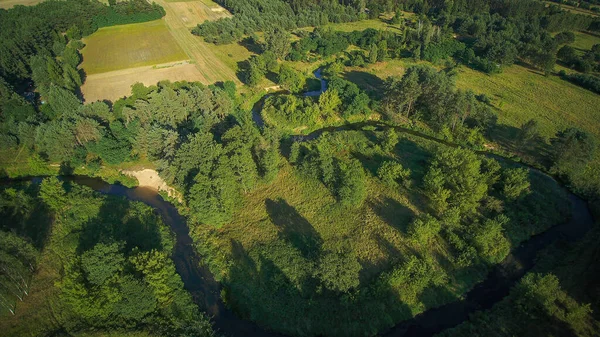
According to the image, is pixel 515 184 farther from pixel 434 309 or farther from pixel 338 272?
pixel 338 272

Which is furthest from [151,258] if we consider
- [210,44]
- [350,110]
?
[210,44]

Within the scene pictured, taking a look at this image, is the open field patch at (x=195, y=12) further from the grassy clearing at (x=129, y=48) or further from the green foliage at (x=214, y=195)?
the green foliage at (x=214, y=195)

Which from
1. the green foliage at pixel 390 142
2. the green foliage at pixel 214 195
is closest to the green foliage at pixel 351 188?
the green foliage at pixel 390 142

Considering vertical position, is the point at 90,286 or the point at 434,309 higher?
the point at 90,286

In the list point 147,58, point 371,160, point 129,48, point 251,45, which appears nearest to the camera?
point 371,160

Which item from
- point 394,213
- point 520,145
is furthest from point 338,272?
point 520,145

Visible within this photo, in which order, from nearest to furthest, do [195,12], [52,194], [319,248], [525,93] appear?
[319,248] < [52,194] < [525,93] < [195,12]
